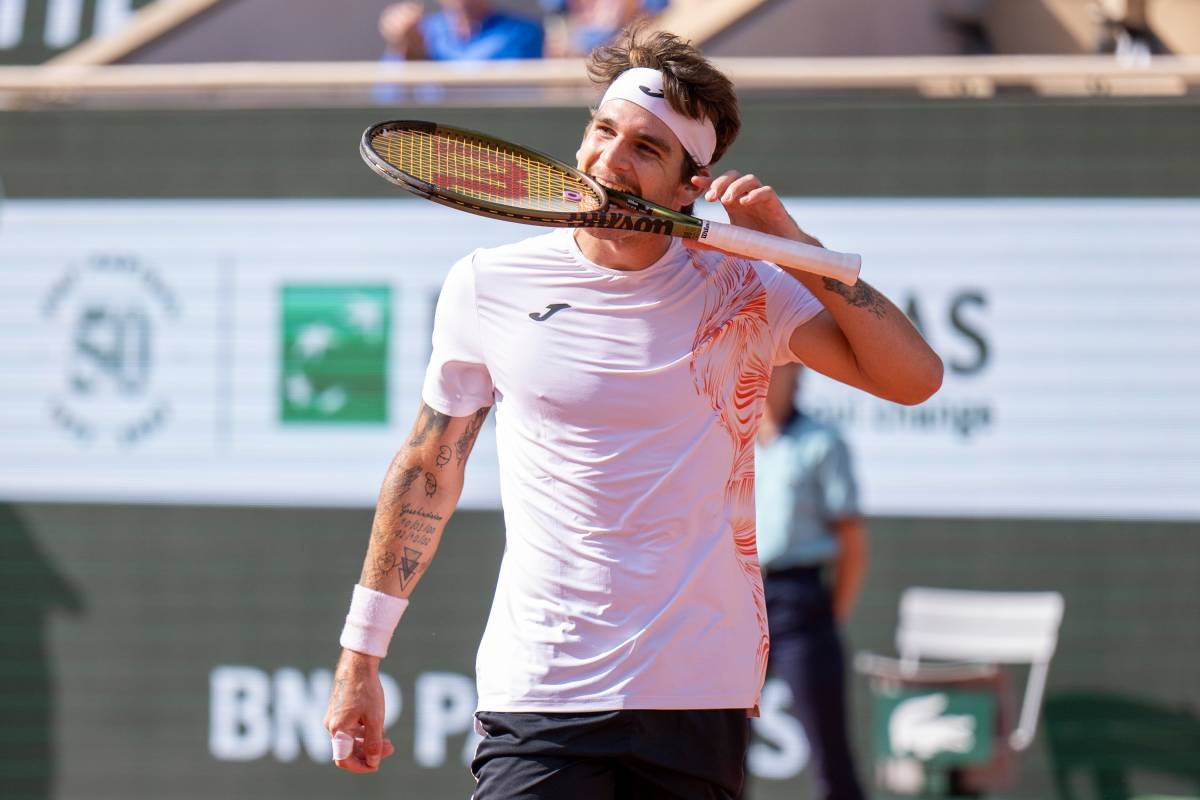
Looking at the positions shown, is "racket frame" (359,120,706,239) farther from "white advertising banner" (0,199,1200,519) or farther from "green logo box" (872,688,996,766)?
"green logo box" (872,688,996,766)

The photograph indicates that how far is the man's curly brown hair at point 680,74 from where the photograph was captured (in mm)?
2936

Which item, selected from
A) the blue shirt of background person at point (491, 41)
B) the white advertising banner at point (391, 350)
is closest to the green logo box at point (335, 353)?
the white advertising banner at point (391, 350)

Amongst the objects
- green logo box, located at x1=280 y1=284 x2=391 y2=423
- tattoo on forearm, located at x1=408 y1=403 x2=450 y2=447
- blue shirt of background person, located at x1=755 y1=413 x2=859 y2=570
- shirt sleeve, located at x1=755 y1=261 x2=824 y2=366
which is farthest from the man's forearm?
green logo box, located at x1=280 y1=284 x2=391 y2=423

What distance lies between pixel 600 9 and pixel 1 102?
107 inches

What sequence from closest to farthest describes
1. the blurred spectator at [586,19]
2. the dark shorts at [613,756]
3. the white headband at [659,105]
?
the dark shorts at [613,756] → the white headband at [659,105] → the blurred spectator at [586,19]

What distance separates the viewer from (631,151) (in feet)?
9.57

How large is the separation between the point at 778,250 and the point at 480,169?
67 centimetres

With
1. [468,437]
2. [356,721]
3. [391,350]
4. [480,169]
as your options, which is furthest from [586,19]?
[356,721]

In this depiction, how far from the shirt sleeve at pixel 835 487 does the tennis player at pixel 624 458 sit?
271 cm

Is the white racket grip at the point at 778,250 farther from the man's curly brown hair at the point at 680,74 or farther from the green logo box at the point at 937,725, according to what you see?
the green logo box at the point at 937,725

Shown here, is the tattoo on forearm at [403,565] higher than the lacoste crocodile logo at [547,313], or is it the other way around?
the lacoste crocodile logo at [547,313]

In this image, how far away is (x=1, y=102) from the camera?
6699 mm

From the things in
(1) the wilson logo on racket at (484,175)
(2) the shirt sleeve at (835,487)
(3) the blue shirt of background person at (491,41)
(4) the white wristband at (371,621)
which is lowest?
(4) the white wristband at (371,621)

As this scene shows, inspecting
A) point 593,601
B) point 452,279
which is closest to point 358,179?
point 452,279
